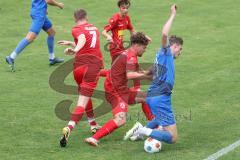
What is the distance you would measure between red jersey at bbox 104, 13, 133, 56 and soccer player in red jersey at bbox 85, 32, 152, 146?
2.45 meters

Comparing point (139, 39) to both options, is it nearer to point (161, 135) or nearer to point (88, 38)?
point (88, 38)

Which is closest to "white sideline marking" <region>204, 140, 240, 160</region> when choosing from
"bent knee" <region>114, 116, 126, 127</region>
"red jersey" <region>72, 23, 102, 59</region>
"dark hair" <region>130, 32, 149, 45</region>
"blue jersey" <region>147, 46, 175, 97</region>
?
"blue jersey" <region>147, 46, 175, 97</region>

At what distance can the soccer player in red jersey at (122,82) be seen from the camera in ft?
28.8

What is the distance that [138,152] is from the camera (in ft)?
28.0

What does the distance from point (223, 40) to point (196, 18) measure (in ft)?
10.5

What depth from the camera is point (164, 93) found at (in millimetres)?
8531

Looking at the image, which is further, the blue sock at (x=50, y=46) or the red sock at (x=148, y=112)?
the blue sock at (x=50, y=46)

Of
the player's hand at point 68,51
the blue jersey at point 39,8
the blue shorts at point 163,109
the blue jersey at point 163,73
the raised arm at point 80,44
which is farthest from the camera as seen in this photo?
the blue jersey at point 39,8

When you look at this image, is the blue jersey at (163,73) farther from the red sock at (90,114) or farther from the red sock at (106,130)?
the red sock at (90,114)

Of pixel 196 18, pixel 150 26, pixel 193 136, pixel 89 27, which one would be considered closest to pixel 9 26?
pixel 150 26

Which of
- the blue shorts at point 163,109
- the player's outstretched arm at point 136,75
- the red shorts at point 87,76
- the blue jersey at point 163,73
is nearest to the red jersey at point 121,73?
the player's outstretched arm at point 136,75

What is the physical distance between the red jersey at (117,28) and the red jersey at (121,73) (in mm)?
2486

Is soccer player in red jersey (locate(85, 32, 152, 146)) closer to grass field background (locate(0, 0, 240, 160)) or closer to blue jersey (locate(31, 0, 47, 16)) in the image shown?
grass field background (locate(0, 0, 240, 160))

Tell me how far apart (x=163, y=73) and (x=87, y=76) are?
61.5 inches
